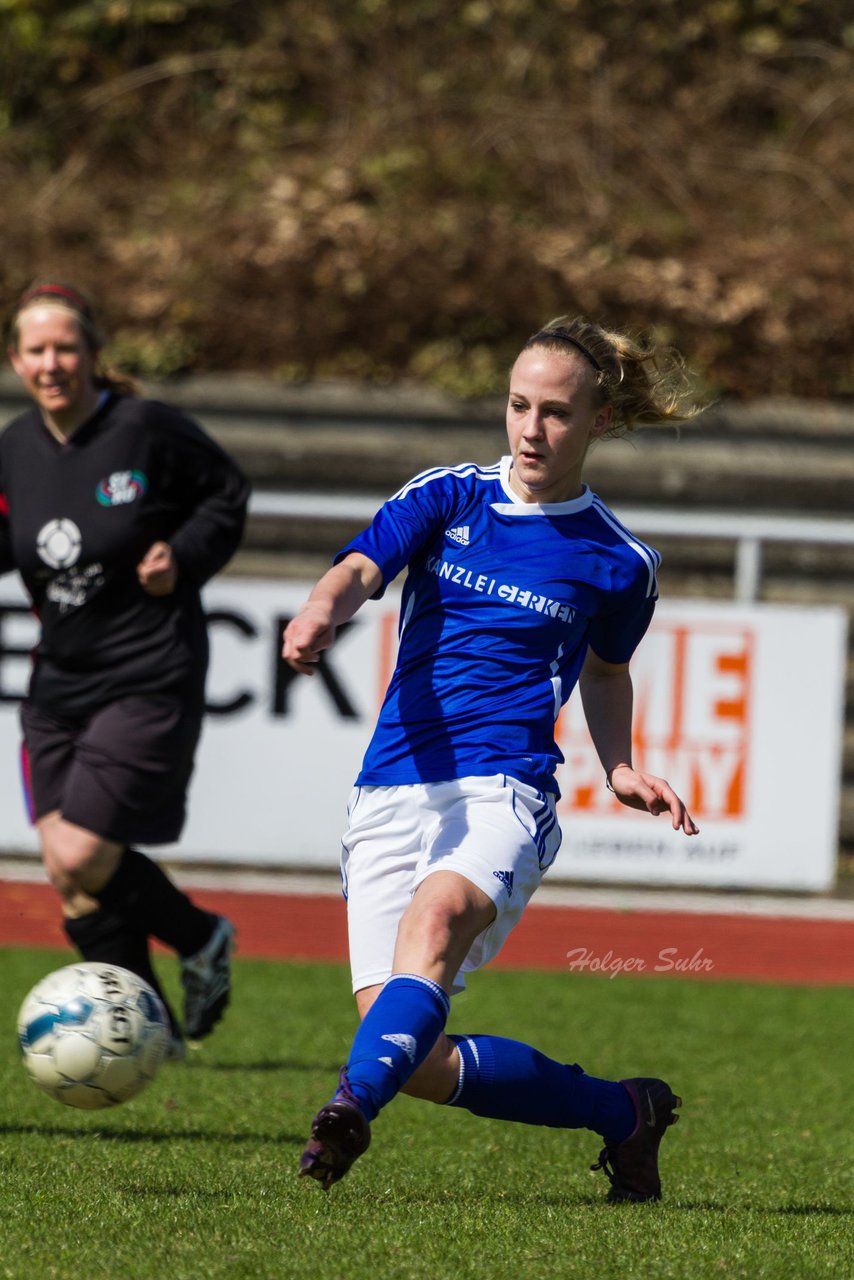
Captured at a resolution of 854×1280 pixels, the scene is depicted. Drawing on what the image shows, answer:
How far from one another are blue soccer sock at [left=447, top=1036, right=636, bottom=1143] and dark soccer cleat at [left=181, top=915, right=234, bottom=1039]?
1.99m

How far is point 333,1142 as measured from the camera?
2.97m

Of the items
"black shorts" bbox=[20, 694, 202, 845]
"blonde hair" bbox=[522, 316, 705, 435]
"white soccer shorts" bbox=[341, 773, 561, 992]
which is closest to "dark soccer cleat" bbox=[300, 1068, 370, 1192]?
"white soccer shorts" bbox=[341, 773, 561, 992]

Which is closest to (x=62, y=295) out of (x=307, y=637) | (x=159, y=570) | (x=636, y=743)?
(x=159, y=570)

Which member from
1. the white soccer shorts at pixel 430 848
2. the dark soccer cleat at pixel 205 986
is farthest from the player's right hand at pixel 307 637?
the dark soccer cleat at pixel 205 986

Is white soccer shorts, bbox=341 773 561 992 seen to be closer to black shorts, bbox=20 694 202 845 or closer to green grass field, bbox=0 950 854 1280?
green grass field, bbox=0 950 854 1280

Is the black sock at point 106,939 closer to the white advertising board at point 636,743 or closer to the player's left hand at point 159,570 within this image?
the player's left hand at point 159,570

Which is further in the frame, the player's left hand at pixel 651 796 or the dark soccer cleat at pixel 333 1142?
the player's left hand at pixel 651 796

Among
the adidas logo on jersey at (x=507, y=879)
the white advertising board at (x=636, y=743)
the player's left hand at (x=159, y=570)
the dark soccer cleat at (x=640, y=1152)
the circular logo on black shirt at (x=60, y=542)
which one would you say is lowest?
the white advertising board at (x=636, y=743)

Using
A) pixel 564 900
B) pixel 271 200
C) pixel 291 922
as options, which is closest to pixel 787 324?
pixel 271 200

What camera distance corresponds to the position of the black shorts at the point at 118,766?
5105mm

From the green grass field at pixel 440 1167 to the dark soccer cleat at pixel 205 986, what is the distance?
18 centimetres

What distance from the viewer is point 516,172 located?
43.0 ft

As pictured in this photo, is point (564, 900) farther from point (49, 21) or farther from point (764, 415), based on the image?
point (49, 21)

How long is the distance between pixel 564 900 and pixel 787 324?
468 centimetres
